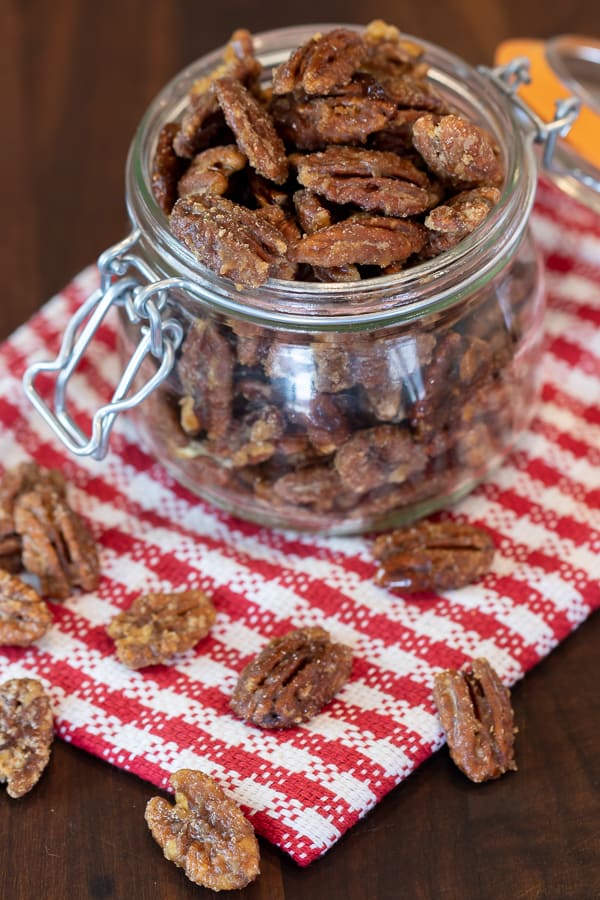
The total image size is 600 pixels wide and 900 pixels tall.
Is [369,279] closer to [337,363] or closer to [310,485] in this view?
[337,363]

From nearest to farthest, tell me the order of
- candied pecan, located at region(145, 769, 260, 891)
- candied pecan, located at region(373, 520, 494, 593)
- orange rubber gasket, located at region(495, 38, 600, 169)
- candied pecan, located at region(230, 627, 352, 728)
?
candied pecan, located at region(145, 769, 260, 891), candied pecan, located at region(230, 627, 352, 728), candied pecan, located at region(373, 520, 494, 593), orange rubber gasket, located at region(495, 38, 600, 169)

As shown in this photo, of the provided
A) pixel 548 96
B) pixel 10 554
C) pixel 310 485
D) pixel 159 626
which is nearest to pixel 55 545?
pixel 10 554

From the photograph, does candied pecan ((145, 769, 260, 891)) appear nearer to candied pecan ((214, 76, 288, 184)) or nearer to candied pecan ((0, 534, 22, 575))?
candied pecan ((0, 534, 22, 575))

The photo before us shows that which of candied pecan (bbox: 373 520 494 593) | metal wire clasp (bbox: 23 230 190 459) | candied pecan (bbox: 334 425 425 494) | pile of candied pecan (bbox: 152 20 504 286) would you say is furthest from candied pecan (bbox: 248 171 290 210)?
candied pecan (bbox: 373 520 494 593)

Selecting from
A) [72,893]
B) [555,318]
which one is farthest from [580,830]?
[555,318]

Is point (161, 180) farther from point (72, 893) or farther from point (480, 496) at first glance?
point (72, 893)

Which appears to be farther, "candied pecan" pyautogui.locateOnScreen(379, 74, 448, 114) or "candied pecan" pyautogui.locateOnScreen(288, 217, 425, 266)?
"candied pecan" pyautogui.locateOnScreen(379, 74, 448, 114)

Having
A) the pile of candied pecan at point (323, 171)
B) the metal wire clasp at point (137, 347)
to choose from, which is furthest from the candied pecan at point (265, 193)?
the metal wire clasp at point (137, 347)
